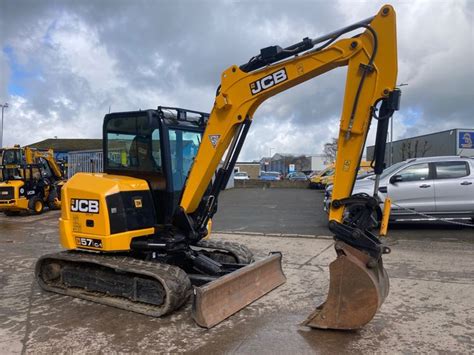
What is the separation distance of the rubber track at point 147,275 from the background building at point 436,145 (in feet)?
82.5

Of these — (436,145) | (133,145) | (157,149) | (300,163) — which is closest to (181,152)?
(157,149)

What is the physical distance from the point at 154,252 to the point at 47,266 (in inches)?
64.8

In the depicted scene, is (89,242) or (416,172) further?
(416,172)

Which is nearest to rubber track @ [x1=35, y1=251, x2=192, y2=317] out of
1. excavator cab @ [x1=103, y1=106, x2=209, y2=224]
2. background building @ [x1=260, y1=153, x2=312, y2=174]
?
excavator cab @ [x1=103, y1=106, x2=209, y2=224]

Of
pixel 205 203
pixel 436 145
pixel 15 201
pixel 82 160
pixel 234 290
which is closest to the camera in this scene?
pixel 234 290

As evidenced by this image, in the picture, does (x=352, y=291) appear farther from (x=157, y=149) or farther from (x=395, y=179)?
(x=395, y=179)

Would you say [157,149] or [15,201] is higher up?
[157,149]

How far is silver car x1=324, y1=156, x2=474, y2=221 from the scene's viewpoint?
10852 mm

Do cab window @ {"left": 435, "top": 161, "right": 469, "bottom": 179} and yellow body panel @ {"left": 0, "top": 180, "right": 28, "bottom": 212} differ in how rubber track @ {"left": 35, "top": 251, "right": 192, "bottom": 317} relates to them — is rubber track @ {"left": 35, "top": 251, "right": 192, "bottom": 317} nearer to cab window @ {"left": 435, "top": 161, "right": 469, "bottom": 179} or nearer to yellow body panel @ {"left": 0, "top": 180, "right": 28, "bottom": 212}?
cab window @ {"left": 435, "top": 161, "right": 469, "bottom": 179}

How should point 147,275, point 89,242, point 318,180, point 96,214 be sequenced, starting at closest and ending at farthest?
point 147,275 < point 96,214 < point 89,242 < point 318,180

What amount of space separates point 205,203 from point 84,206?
1.54m

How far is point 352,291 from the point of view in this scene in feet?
14.8

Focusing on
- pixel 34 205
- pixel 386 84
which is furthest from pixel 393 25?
pixel 34 205

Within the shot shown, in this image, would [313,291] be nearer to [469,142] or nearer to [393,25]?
[393,25]
